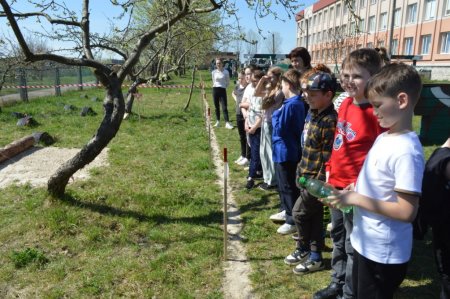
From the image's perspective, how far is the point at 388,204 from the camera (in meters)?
1.90

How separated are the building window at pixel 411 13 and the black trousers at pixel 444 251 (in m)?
42.4

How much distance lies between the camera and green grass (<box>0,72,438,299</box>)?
3211 mm

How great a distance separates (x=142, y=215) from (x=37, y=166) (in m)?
3.14

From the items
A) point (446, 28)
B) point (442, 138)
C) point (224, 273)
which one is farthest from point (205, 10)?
point (446, 28)

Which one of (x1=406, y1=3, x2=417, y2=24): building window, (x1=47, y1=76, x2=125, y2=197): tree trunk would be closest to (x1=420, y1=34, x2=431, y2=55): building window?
(x1=406, y1=3, x2=417, y2=24): building window

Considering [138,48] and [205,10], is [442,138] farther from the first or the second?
[138,48]

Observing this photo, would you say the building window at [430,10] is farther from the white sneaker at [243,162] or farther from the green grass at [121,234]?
the green grass at [121,234]

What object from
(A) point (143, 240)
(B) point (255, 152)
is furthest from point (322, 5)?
(A) point (143, 240)

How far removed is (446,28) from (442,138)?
104ft

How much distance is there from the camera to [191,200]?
16.7 ft

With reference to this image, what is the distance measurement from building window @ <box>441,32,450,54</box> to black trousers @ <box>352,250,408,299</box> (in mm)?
38662

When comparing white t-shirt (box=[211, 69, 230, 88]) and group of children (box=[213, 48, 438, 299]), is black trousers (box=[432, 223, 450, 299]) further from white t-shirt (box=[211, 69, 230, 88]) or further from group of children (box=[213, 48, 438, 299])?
white t-shirt (box=[211, 69, 230, 88])

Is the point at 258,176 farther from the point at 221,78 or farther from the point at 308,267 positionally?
the point at 221,78

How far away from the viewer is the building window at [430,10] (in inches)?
1393
